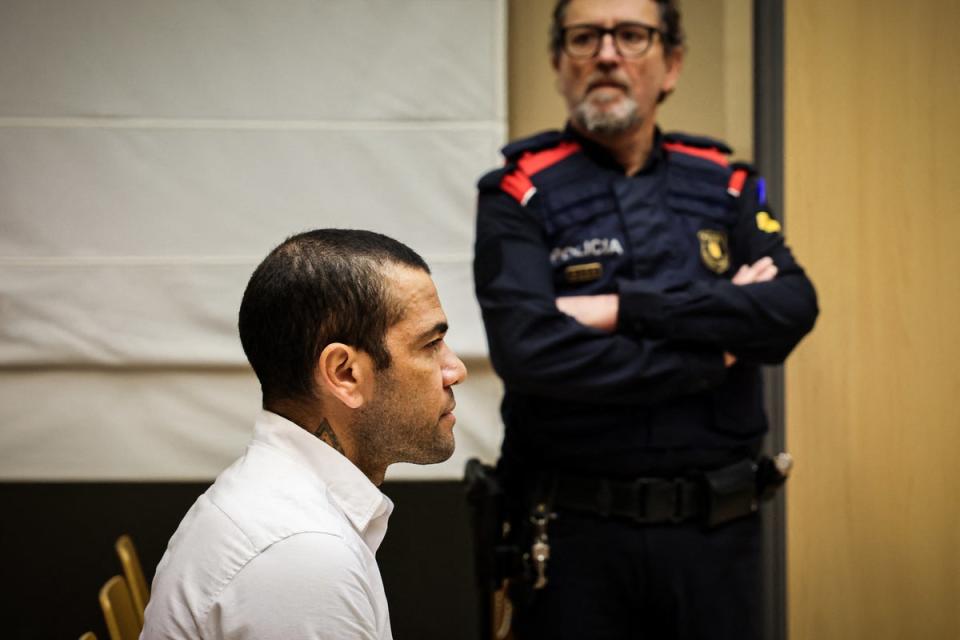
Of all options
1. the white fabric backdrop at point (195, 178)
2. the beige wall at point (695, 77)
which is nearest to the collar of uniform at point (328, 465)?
the white fabric backdrop at point (195, 178)

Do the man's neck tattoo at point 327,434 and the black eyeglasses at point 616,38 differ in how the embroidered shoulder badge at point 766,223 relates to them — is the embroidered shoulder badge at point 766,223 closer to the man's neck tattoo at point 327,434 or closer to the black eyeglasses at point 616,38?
the black eyeglasses at point 616,38

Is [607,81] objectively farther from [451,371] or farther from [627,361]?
[451,371]

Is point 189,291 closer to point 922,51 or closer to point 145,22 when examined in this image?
point 145,22

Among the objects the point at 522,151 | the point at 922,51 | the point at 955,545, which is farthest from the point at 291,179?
the point at 955,545

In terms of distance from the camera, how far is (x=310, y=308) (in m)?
1.16

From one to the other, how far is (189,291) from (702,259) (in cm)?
148

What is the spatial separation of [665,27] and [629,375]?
2.57ft

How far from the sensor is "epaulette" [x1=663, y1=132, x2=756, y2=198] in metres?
2.13

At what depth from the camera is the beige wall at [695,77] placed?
279 cm

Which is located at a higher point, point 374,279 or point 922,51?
point 922,51

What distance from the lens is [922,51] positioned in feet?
8.50

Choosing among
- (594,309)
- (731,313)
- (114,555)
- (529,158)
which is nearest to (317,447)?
(594,309)

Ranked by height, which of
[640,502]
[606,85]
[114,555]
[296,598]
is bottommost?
[114,555]

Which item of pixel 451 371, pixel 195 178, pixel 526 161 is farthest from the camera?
pixel 195 178
